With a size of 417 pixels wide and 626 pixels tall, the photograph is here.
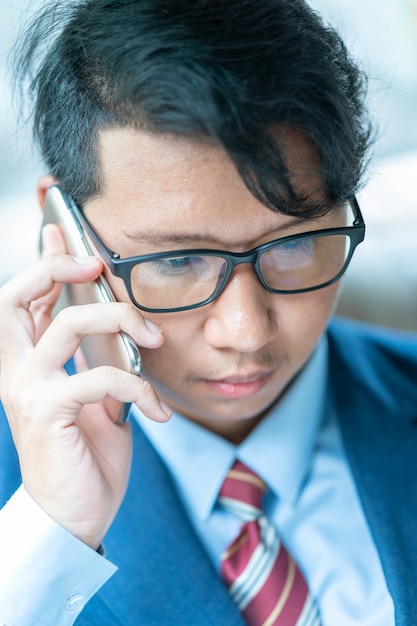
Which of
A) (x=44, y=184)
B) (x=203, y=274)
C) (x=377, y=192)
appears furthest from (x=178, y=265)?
(x=377, y=192)

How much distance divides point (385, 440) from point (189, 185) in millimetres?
660

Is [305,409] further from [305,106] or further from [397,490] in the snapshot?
[305,106]

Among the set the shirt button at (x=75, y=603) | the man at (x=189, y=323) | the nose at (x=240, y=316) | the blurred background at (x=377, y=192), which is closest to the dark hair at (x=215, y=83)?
the man at (x=189, y=323)

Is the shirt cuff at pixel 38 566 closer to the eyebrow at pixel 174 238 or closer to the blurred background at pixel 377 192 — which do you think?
the eyebrow at pixel 174 238

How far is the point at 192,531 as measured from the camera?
1194 mm

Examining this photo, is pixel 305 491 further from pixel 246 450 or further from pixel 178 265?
pixel 178 265

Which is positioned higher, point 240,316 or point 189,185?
point 189,185

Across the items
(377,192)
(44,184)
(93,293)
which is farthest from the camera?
(377,192)

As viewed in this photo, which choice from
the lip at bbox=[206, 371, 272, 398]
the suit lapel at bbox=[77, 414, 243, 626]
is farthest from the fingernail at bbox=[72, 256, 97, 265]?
the suit lapel at bbox=[77, 414, 243, 626]

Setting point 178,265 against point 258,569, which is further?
point 258,569

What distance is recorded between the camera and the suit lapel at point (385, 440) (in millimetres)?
1177

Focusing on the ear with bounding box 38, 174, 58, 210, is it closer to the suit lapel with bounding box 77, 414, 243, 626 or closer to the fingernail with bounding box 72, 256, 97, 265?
the fingernail with bounding box 72, 256, 97, 265

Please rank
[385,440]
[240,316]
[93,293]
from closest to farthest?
[240,316], [93,293], [385,440]

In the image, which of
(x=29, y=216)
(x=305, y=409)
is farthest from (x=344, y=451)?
(x=29, y=216)
